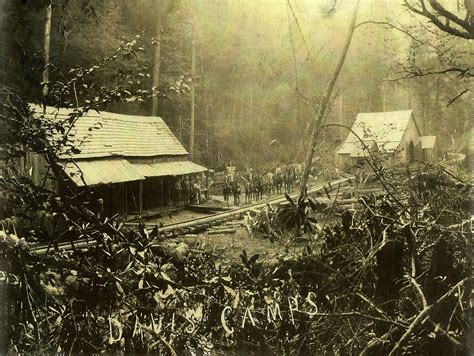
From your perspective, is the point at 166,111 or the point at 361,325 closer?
the point at 361,325

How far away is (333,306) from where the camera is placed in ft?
8.95

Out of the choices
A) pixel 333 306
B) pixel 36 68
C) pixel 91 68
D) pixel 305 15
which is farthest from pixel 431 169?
pixel 36 68

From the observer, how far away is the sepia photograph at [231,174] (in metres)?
2.72

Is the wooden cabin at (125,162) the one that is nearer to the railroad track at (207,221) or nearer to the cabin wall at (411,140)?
the railroad track at (207,221)

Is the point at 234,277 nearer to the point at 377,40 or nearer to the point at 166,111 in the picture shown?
the point at 166,111

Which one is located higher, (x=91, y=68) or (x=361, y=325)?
(x=91, y=68)

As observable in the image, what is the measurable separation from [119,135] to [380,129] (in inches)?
65.2

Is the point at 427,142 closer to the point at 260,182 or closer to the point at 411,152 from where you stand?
the point at 411,152

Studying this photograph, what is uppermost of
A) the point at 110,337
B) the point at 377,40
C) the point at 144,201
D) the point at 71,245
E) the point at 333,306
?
the point at 377,40

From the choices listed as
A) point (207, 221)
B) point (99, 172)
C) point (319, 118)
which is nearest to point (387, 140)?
point (319, 118)

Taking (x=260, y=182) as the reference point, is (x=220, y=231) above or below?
below

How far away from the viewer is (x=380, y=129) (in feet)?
9.66

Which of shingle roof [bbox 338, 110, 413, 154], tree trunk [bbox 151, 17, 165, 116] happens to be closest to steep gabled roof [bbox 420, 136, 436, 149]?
shingle roof [bbox 338, 110, 413, 154]

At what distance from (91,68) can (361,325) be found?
7.31ft
